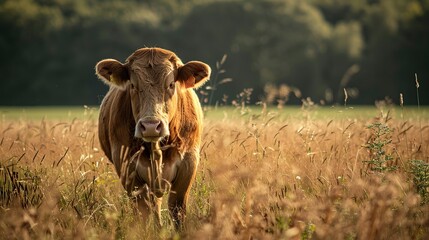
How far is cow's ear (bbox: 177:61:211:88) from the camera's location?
21.9ft

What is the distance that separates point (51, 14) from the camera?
59.2 meters

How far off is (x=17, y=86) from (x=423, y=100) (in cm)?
3399

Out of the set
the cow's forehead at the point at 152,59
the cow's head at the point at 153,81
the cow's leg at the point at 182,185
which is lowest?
the cow's leg at the point at 182,185

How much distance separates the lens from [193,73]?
6.74 metres

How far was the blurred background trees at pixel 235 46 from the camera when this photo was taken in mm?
56375

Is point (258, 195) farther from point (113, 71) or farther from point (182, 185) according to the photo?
point (113, 71)

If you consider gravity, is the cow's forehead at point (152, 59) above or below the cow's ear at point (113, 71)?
above

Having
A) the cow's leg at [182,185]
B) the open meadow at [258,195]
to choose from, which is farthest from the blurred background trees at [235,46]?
the cow's leg at [182,185]

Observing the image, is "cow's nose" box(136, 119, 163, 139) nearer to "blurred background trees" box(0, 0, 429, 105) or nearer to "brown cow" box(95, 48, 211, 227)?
"brown cow" box(95, 48, 211, 227)

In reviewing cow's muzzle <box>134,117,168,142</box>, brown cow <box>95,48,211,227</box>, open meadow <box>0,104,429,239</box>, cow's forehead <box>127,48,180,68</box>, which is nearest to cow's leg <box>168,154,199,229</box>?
brown cow <box>95,48,211,227</box>

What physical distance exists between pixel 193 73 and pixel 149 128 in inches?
49.6

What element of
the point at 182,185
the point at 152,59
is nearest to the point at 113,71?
the point at 152,59

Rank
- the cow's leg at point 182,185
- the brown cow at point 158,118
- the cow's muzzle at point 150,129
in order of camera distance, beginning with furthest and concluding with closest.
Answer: the cow's leg at point 182,185 < the brown cow at point 158,118 < the cow's muzzle at point 150,129

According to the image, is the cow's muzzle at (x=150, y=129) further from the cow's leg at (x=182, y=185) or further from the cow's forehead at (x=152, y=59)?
the cow's forehead at (x=152, y=59)
